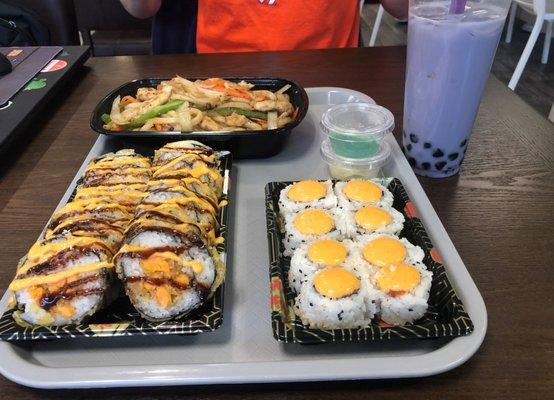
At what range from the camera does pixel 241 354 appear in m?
0.77

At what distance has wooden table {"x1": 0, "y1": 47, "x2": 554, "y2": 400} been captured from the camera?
0.71 m

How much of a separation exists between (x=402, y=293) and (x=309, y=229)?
0.77 ft

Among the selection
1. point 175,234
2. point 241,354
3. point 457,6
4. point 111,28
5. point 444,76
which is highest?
point 457,6

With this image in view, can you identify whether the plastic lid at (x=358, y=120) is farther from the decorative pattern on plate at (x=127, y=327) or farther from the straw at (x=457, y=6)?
the decorative pattern on plate at (x=127, y=327)

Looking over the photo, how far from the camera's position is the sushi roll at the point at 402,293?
2.57ft

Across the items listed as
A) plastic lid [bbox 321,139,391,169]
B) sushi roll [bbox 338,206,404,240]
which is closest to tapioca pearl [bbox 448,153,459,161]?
plastic lid [bbox 321,139,391,169]

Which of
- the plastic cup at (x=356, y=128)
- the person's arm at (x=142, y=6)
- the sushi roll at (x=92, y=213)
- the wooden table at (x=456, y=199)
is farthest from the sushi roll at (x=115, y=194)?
the person's arm at (x=142, y=6)

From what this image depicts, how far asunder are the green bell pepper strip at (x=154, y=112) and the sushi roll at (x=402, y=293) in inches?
33.5

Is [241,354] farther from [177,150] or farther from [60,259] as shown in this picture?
[177,150]

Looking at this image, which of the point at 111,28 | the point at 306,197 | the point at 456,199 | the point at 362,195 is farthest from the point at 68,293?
the point at 111,28

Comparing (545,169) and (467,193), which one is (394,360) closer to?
(467,193)

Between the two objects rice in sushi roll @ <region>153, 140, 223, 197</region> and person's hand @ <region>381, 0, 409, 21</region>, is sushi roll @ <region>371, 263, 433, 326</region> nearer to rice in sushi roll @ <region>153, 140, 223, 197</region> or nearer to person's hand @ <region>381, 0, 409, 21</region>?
rice in sushi roll @ <region>153, 140, 223, 197</region>

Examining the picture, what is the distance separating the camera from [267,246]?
1.00 m

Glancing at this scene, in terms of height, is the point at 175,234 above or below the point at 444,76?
below
